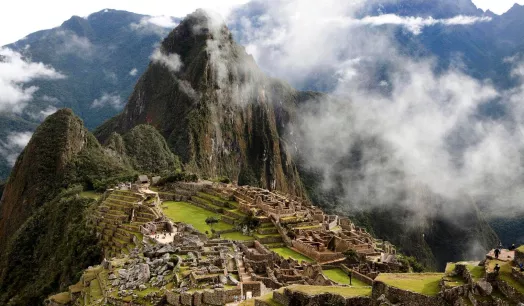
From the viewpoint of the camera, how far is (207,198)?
219ft

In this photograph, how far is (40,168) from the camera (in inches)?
3634

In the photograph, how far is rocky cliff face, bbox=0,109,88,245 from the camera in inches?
3497

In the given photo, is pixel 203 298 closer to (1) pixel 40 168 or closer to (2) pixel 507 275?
(2) pixel 507 275

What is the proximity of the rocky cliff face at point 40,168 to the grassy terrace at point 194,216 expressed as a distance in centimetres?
3590

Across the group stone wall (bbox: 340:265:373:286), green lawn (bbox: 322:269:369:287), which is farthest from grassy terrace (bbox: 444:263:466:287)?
stone wall (bbox: 340:265:373:286)

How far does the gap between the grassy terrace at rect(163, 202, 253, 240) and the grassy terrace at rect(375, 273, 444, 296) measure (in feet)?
105

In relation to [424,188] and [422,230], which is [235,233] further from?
[424,188]

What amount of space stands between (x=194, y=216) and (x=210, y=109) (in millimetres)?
100605

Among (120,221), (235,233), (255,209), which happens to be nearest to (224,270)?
(120,221)

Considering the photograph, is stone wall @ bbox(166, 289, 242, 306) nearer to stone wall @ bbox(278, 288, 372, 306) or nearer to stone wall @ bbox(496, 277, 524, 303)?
stone wall @ bbox(278, 288, 372, 306)

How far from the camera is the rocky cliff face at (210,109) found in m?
150

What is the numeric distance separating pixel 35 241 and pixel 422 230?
452ft

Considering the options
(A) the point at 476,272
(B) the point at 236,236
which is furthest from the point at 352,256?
(A) the point at 476,272

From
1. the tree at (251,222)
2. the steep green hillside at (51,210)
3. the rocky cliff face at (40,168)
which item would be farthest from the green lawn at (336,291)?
the rocky cliff face at (40,168)
